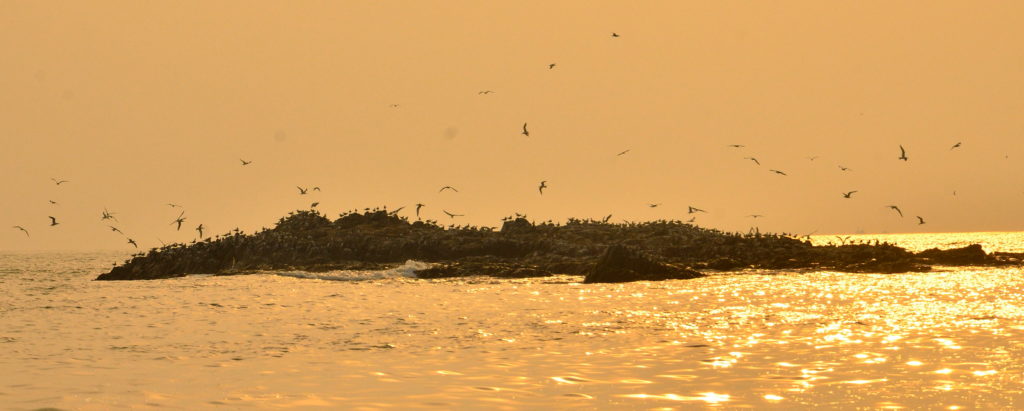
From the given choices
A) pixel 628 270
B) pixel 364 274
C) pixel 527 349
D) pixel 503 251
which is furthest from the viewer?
pixel 503 251

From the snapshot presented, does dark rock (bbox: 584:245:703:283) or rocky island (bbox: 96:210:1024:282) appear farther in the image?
rocky island (bbox: 96:210:1024:282)

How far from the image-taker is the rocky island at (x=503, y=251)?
55.0m

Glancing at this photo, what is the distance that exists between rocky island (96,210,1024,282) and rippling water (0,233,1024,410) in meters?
14.3

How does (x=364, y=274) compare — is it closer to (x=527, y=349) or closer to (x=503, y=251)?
(x=503, y=251)

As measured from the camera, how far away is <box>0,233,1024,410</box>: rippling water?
53.1ft

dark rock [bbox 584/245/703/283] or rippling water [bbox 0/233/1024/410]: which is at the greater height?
dark rock [bbox 584/245/703/283]

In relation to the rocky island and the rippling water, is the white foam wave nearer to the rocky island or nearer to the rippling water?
the rocky island

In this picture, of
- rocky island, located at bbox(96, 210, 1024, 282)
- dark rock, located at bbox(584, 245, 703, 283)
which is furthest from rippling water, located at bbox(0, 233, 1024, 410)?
rocky island, located at bbox(96, 210, 1024, 282)

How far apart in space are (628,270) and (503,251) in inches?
703

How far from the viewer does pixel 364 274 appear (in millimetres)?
53531

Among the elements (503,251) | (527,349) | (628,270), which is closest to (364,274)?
(503,251)

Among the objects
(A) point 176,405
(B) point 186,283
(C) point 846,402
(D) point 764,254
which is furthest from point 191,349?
(D) point 764,254

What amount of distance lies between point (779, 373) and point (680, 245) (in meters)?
44.1

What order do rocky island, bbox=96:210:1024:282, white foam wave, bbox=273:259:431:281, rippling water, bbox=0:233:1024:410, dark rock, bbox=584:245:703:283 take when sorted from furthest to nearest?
rocky island, bbox=96:210:1024:282 → white foam wave, bbox=273:259:431:281 → dark rock, bbox=584:245:703:283 → rippling water, bbox=0:233:1024:410
